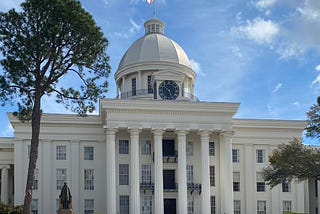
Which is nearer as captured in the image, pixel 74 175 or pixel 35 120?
pixel 35 120

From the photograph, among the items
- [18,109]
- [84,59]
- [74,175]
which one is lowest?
[74,175]

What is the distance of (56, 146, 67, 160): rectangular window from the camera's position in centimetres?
5541

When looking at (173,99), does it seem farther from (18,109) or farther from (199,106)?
(18,109)

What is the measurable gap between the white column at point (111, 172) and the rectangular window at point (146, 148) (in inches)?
154

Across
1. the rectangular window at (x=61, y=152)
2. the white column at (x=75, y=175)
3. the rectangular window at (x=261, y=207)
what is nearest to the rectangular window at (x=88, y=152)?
the white column at (x=75, y=175)

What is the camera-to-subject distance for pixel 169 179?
55594 mm

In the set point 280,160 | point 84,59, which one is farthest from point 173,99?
point 84,59

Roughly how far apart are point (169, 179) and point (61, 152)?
10.6m

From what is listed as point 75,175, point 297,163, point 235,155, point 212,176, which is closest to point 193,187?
point 212,176

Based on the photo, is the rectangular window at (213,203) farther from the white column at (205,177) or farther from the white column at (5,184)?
the white column at (5,184)

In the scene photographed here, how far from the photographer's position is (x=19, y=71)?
33.3 meters

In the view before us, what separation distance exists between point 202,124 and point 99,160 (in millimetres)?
10554

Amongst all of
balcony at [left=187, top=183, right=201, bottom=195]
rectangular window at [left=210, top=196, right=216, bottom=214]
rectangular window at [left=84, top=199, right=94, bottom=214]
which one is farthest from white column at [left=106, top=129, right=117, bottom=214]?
rectangular window at [left=210, top=196, right=216, bottom=214]

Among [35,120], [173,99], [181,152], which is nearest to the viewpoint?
[35,120]
